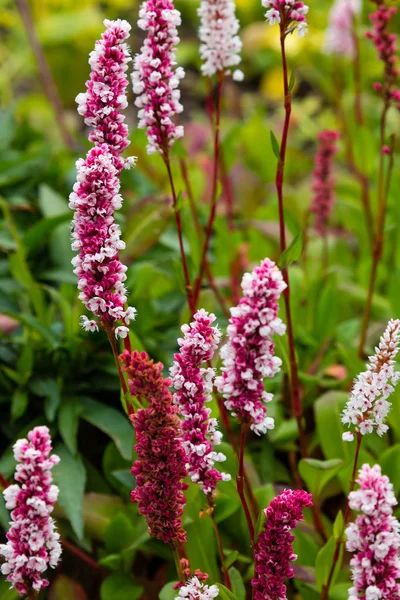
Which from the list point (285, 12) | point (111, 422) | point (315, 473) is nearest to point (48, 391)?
point (111, 422)

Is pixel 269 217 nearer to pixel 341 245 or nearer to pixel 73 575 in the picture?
pixel 341 245

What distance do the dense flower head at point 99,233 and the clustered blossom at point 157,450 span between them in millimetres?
126

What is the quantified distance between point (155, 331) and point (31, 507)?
171 centimetres

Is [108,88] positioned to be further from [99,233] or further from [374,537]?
[374,537]

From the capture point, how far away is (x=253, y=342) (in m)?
1.30

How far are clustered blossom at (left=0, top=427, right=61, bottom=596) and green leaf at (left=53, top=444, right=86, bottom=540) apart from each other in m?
0.82

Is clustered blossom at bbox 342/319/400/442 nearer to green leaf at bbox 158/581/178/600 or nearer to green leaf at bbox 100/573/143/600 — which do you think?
green leaf at bbox 158/581/178/600

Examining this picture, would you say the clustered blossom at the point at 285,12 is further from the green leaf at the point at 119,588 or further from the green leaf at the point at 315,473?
the green leaf at the point at 119,588

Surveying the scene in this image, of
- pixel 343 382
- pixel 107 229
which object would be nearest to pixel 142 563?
pixel 343 382

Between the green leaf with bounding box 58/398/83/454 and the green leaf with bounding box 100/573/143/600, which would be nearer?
the green leaf with bounding box 100/573/143/600

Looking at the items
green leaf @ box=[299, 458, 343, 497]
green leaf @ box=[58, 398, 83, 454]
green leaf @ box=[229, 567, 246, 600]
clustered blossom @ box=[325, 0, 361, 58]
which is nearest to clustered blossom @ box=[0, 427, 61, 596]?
green leaf @ box=[229, 567, 246, 600]

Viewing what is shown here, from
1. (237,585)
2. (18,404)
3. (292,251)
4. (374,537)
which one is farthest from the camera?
(18,404)

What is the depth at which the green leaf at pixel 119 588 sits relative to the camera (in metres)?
2.20

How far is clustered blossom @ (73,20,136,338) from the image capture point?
55.9 inches
